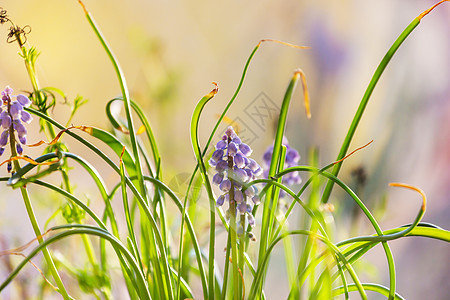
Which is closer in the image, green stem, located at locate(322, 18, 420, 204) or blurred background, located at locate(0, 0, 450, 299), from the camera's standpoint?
green stem, located at locate(322, 18, 420, 204)

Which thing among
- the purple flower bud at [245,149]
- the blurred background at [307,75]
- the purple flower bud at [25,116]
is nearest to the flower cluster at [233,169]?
the purple flower bud at [245,149]

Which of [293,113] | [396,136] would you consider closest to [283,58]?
[293,113]

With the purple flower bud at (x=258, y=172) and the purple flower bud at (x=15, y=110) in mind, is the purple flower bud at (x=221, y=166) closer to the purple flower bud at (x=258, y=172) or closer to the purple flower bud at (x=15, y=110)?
the purple flower bud at (x=258, y=172)

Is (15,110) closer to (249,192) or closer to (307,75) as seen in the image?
(249,192)

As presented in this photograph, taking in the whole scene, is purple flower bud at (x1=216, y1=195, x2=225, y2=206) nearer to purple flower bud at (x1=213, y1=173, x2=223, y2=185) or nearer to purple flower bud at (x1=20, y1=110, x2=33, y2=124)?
purple flower bud at (x1=213, y1=173, x2=223, y2=185)

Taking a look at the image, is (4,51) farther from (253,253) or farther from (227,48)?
(253,253)

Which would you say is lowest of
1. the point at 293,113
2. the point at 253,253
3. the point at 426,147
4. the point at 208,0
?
the point at 253,253

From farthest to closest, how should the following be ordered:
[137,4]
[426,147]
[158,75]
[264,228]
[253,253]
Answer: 1. [137,4]
2. [426,147]
3. [158,75]
4. [253,253]
5. [264,228]

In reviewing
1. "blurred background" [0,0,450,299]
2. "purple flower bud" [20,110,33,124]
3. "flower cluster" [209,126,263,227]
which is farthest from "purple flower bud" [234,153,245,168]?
"blurred background" [0,0,450,299]
